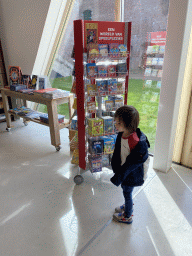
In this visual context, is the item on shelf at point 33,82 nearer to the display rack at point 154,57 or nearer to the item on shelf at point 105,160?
the display rack at point 154,57

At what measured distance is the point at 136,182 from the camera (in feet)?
5.57

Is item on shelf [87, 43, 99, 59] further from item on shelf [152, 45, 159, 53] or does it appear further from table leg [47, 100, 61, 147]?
table leg [47, 100, 61, 147]

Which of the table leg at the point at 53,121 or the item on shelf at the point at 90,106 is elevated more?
the item on shelf at the point at 90,106

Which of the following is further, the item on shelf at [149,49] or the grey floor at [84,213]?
the item on shelf at [149,49]

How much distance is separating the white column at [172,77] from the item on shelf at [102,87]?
28.7 inches

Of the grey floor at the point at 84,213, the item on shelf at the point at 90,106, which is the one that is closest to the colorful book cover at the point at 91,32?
the item on shelf at the point at 90,106

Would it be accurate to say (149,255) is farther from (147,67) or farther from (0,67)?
(0,67)

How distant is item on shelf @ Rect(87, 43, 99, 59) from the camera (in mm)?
2041

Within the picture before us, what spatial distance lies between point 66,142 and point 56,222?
1878 millimetres

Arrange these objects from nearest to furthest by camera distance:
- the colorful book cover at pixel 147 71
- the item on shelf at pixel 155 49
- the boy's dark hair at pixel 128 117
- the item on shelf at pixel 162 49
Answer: the boy's dark hair at pixel 128 117
the item on shelf at pixel 162 49
the item on shelf at pixel 155 49
the colorful book cover at pixel 147 71

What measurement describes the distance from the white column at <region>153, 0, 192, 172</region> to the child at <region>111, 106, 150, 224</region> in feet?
3.07

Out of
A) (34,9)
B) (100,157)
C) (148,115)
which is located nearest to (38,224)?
(100,157)

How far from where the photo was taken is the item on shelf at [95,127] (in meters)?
2.21

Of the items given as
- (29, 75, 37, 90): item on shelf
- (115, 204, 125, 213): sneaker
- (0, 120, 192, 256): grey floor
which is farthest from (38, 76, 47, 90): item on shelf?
(115, 204, 125, 213): sneaker
